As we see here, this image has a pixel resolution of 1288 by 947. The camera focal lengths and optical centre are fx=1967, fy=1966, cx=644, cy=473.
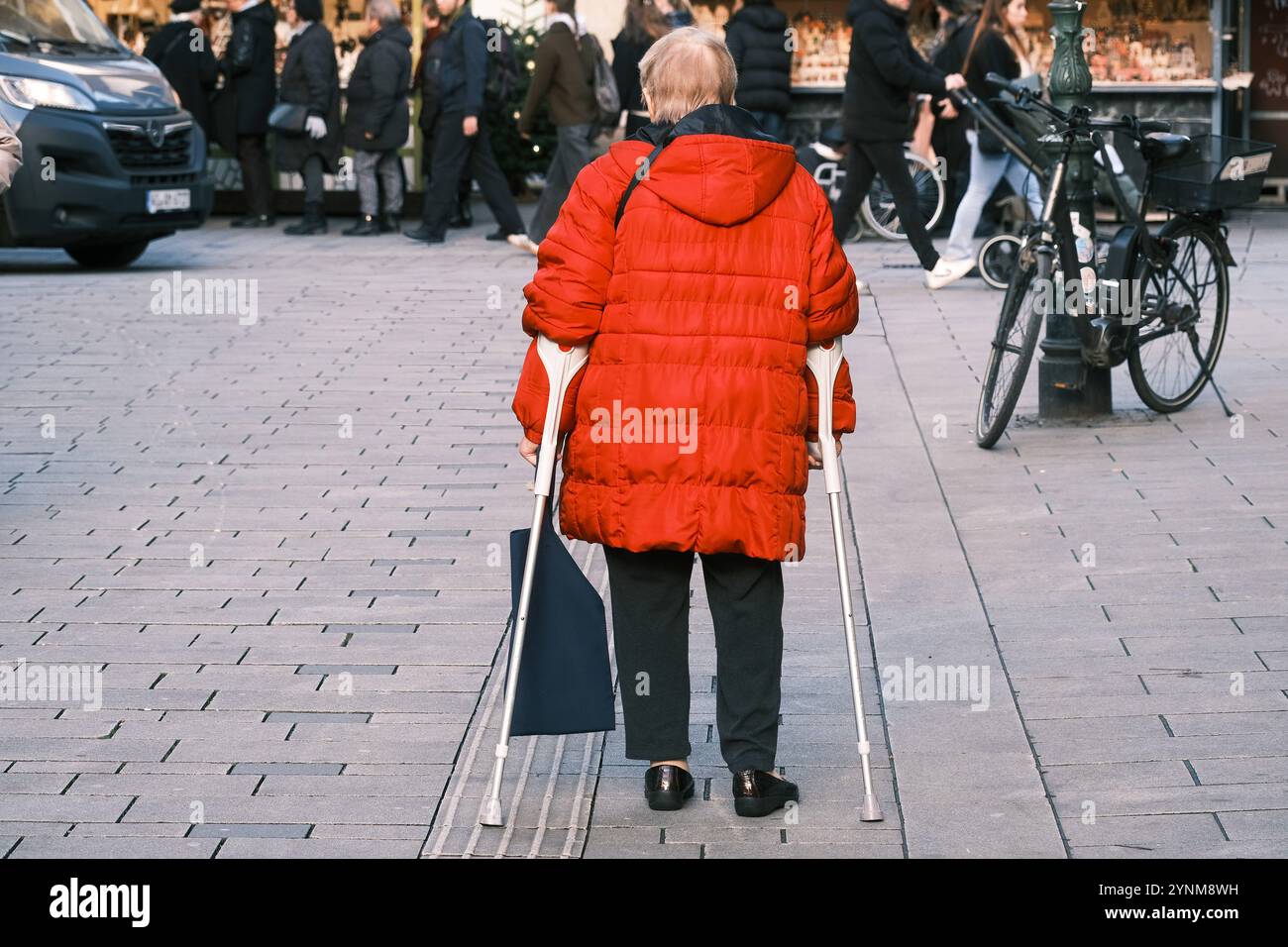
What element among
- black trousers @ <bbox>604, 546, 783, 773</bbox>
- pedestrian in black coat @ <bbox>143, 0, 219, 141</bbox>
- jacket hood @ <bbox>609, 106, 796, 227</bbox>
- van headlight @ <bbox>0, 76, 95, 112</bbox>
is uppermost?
pedestrian in black coat @ <bbox>143, 0, 219, 141</bbox>

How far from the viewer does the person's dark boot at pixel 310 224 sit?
16.9 meters

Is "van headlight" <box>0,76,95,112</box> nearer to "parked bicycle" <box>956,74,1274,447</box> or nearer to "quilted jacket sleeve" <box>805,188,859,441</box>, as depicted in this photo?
"parked bicycle" <box>956,74,1274,447</box>

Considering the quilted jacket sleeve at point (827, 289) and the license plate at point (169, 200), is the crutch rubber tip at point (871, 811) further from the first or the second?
the license plate at point (169, 200)

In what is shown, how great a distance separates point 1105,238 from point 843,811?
5.86 meters

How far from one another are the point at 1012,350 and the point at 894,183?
14.9 feet

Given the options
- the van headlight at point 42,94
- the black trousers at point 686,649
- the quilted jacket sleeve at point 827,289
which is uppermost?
the van headlight at point 42,94

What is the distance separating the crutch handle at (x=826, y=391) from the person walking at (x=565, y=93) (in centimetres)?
1099

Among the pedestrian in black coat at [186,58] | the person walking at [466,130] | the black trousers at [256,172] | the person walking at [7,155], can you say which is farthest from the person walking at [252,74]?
the person walking at [7,155]

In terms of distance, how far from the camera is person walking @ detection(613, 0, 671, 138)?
1656 cm

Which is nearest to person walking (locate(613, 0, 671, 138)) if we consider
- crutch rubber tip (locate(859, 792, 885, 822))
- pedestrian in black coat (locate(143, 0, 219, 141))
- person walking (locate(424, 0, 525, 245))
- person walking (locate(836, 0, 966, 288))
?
person walking (locate(424, 0, 525, 245))

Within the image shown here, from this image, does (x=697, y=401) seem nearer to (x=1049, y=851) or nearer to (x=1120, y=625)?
(x=1049, y=851)

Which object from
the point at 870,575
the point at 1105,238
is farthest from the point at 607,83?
the point at 870,575

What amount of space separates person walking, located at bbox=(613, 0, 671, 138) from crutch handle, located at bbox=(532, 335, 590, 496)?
12377 mm

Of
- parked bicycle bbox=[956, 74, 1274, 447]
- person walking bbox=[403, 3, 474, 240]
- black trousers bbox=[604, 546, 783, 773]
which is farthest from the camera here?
person walking bbox=[403, 3, 474, 240]
